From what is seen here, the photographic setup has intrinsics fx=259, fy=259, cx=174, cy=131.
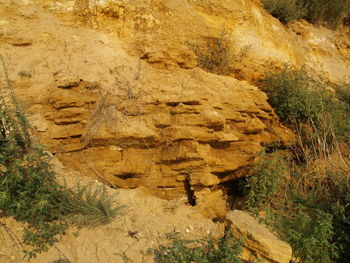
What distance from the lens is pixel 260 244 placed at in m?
2.71

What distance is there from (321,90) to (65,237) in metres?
4.84

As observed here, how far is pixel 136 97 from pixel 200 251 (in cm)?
202

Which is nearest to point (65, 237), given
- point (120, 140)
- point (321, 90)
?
point (120, 140)

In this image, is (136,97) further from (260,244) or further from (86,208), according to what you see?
(260,244)

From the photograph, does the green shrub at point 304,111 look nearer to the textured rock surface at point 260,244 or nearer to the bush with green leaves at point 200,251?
the textured rock surface at point 260,244

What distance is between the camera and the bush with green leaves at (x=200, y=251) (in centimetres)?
253

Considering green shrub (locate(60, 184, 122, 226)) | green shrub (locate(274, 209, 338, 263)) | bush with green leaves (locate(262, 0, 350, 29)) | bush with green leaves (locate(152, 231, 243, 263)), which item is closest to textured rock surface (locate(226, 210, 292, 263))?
bush with green leaves (locate(152, 231, 243, 263))

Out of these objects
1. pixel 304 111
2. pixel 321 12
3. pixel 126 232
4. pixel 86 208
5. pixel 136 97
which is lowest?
pixel 126 232

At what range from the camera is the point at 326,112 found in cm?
461

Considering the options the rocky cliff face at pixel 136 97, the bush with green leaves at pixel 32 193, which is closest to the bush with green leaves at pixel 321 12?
the rocky cliff face at pixel 136 97

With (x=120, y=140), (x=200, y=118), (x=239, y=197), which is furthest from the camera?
(x=239, y=197)

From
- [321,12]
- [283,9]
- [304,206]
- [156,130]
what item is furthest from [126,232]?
[321,12]

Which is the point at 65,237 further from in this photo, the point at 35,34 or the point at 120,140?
the point at 35,34

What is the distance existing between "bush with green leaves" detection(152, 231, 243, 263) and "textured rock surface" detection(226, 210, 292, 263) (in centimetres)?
12
